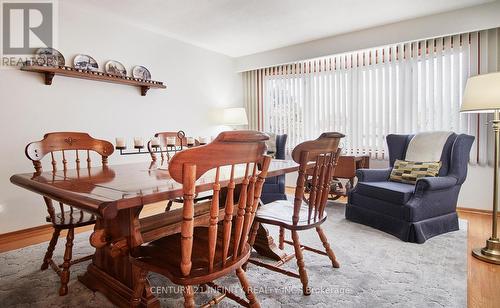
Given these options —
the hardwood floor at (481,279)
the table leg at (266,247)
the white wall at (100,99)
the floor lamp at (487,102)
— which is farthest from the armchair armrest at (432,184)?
the white wall at (100,99)

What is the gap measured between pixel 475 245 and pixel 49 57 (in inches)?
172

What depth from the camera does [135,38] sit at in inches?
148

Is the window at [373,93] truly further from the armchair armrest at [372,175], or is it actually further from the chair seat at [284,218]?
the chair seat at [284,218]

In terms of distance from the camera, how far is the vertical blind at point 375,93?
11.4 ft

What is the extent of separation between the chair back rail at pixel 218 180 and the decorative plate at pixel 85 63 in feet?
9.66

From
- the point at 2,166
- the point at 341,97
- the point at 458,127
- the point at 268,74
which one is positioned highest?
the point at 268,74

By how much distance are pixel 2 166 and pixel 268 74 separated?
4038 millimetres

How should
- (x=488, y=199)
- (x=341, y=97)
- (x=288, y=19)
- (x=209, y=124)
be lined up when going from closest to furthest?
(x=488, y=199) < (x=288, y=19) < (x=341, y=97) < (x=209, y=124)

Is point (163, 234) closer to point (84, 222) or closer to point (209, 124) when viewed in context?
point (84, 222)

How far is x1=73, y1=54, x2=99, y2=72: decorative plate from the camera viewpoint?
10.4ft

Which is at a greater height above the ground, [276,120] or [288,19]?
[288,19]

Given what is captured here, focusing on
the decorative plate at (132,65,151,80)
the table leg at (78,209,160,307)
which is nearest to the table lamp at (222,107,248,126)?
the decorative plate at (132,65,151,80)

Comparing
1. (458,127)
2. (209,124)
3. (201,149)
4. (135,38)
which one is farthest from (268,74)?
(201,149)

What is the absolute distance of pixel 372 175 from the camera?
3.07 metres
